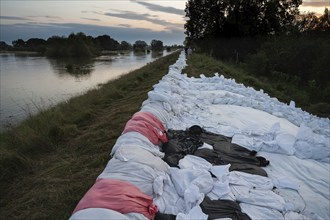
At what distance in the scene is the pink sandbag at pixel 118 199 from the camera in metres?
2.10

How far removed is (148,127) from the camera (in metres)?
3.69

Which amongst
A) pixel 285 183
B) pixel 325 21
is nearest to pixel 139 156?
pixel 285 183

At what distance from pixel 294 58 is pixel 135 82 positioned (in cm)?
810

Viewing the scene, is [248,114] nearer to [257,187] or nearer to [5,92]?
[257,187]

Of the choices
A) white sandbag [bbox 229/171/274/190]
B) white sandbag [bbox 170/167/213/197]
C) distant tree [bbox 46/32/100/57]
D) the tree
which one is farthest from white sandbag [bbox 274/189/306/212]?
distant tree [bbox 46/32/100/57]

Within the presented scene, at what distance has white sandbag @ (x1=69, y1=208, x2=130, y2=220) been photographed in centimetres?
193

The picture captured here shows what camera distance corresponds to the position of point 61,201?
310 centimetres

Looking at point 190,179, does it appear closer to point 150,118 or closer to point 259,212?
point 259,212

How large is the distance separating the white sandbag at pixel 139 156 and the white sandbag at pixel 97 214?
0.77 m

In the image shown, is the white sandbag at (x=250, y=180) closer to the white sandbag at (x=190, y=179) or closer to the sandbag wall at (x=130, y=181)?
the white sandbag at (x=190, y=179)

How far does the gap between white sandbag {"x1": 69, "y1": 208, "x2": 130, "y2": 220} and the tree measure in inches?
804

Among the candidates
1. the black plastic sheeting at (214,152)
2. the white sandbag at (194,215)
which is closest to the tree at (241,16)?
the black plastic sheeting at (214,152)

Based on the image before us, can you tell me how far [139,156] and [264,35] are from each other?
68.5ft

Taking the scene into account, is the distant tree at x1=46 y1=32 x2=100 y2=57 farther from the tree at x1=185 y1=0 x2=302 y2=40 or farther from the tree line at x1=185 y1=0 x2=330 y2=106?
the tree at x1=185 y1=0 x2=302 y2=40
